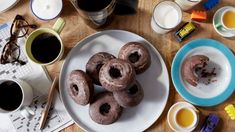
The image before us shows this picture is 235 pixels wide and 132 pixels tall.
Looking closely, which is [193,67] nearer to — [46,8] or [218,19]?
[218,19]

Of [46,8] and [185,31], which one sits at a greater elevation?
[46,8]

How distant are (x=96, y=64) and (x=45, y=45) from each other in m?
0.14

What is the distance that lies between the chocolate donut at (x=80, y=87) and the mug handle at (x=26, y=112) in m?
0.12

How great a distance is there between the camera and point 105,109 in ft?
3.06

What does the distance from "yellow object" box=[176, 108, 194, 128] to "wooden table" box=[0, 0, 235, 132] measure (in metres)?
0.03

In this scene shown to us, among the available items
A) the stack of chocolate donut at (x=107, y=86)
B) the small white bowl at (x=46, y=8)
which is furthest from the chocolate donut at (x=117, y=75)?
the small white bowl at (x=46, y=8)

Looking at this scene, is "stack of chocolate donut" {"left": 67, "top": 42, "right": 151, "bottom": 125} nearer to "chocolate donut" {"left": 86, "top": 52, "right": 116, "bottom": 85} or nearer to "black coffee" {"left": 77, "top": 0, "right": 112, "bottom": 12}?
"chocolate donut" {"left": 86, "top": 52, "right": 116, "bottom": 85}

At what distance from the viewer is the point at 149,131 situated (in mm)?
971

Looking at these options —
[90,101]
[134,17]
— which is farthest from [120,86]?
[134,17]

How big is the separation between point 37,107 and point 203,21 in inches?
19.2

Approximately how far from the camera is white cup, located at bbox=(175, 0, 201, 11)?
0.95m

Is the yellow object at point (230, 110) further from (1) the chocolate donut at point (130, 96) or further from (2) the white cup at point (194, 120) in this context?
(1) the chocolate donut at point (130, 96)

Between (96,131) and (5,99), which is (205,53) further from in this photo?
(5,99)

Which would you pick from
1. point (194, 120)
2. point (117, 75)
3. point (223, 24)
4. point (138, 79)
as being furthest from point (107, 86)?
point (223, 24)
